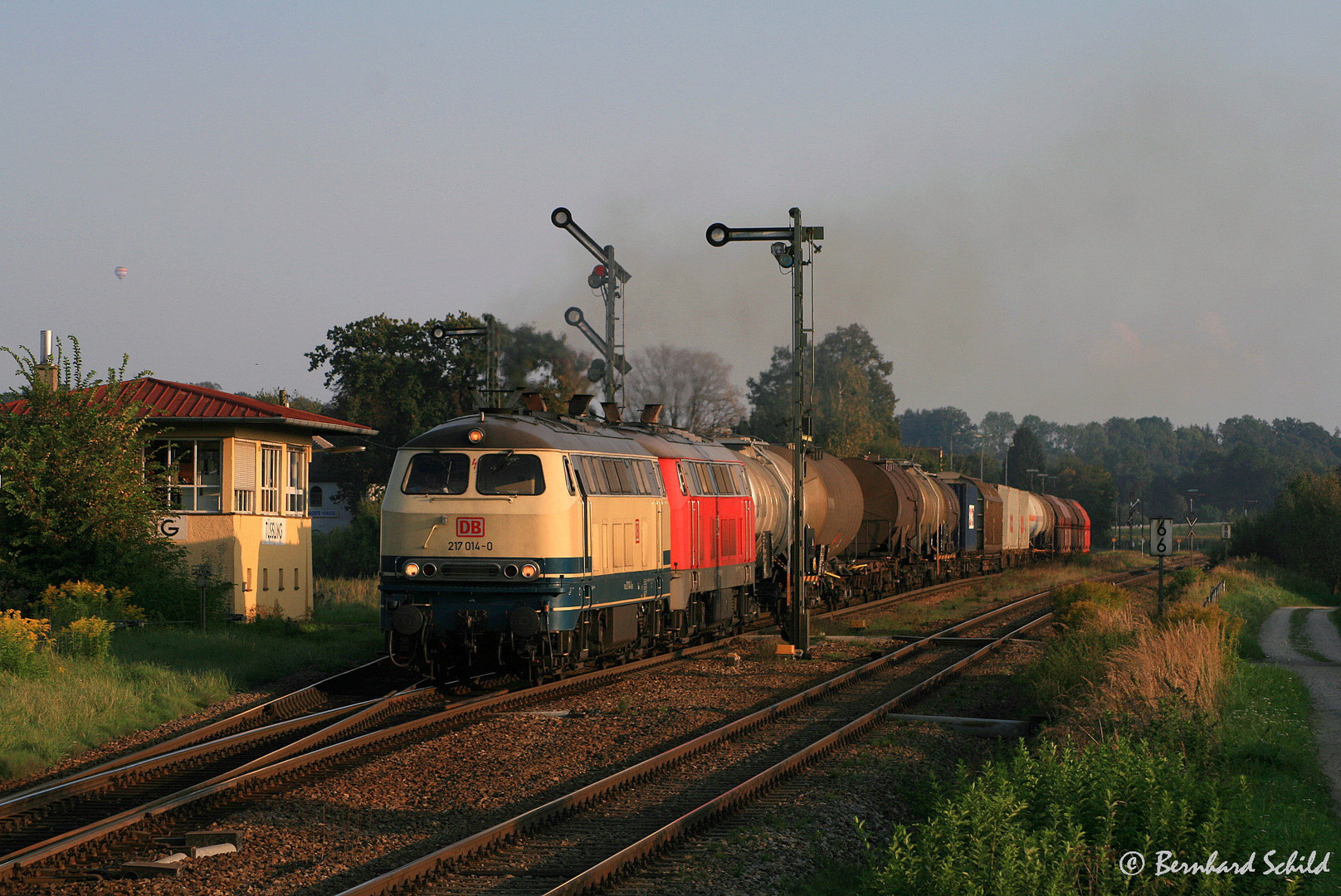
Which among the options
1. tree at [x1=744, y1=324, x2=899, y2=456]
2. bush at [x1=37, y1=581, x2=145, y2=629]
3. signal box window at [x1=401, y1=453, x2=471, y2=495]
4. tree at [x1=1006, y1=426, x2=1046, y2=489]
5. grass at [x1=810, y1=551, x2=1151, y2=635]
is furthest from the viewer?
tree at [x1=1006, y1=426, x2=1046, y2=489]

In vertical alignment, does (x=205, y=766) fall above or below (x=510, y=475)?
below

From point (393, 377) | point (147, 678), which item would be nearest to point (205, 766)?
point (147, 678)

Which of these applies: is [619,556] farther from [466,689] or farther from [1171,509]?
[1171,509]

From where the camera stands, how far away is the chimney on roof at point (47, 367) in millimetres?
23627

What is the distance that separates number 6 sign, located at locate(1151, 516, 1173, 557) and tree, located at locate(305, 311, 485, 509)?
40006mm

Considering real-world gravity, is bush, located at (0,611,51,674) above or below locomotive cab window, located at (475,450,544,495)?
below

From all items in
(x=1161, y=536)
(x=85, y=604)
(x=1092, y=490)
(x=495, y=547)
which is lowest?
(x=85, y=604)

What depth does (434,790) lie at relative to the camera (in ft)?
35.5

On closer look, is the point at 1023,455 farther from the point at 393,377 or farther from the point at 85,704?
the point at 85,704

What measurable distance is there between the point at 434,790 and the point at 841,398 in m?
104

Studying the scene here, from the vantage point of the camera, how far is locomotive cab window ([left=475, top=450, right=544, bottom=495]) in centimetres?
1559

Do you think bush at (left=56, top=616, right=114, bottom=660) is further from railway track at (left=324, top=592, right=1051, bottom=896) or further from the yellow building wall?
railway track at (left=324, top=592, right=1051, bottom=896)

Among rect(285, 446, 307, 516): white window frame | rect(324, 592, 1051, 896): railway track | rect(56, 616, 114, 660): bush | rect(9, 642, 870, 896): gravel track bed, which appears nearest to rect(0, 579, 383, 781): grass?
rect(56, 616, 114, 660): bush

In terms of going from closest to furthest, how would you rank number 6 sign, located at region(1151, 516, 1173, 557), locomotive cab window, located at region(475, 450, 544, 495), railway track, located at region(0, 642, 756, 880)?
railway track, located at region(0, 642, 756, 880)
locomotive cab window, located at region(475, 450, 544, 495)
number 6 sign, located at region(1151, 516, 1173, 557)
